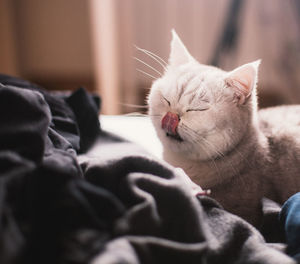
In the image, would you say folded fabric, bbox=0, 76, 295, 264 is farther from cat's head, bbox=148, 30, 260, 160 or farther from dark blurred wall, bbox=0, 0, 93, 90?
dark blurred wall, bbox=0, 0, 93, 90

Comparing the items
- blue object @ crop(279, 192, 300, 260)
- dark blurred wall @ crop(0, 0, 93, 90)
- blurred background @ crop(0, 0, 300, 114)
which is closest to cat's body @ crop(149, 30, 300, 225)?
blue object @ crop(279, 192, 300, 260)

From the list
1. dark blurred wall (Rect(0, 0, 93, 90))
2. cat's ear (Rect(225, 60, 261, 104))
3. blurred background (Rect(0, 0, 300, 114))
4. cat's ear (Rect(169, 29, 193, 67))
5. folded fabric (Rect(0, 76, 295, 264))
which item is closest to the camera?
folded fabric (Rect(0, 76, 295, 264))

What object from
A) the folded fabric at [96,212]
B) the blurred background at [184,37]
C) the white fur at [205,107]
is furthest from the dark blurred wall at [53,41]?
the folded fabric at [96,212]

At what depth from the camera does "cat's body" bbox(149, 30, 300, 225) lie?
0.75 m

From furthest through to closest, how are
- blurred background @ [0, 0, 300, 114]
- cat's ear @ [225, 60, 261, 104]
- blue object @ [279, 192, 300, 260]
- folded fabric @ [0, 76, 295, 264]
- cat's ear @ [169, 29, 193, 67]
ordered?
blurred background @ [0, 0, 300, 114], cat's ear @ [169, 29, 193, 67], cat's ear @ [225, 60, 261, 104], blue object @ [279, 192, 300, 260], folded fabric @ [0, 76, 295, 264]

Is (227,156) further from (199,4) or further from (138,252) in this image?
(199,4)

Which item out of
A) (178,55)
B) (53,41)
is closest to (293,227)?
(178,55)

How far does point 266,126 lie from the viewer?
36.7 inches

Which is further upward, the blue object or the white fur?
the white fur

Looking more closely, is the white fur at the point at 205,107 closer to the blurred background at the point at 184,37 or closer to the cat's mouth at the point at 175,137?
the cat's mouth at the point at 175,137

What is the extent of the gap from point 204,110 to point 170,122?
75 millimetres

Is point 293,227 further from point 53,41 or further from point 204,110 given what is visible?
point 53,41

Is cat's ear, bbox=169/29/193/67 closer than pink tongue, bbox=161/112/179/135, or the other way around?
pink tongue, bbox=161/112/179/135

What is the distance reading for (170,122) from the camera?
2.49ft
